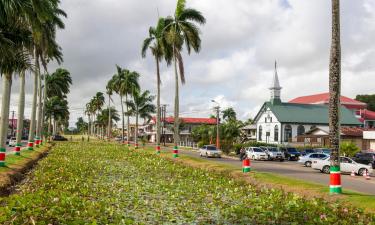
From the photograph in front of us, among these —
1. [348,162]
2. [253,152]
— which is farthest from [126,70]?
[348,162]

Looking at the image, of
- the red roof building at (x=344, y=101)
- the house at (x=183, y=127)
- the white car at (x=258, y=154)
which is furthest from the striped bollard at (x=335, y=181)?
the house at (x=183, y=127)

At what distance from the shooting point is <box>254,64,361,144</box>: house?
8225 centimetres

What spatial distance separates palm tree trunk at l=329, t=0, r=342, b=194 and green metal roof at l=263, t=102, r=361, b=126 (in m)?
66.6

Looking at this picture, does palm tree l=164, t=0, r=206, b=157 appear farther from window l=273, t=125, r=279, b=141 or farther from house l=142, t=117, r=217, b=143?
house l=142, t=117, r=217, b=143

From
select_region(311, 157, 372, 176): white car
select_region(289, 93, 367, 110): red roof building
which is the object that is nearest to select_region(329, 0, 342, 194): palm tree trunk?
select_region(311, 157, 372, 176): white car

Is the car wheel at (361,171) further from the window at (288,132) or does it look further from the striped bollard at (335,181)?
the window at (288,132)

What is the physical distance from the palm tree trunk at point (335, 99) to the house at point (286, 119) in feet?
215

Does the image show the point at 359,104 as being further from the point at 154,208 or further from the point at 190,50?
the point at 154,208

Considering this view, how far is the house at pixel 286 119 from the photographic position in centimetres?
8225

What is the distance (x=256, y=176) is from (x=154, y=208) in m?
9.82

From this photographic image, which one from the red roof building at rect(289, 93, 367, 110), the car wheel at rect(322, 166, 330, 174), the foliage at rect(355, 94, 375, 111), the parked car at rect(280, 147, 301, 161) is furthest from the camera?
the foliage at rect(355, 94, 375, 111)

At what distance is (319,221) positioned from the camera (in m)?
10.7

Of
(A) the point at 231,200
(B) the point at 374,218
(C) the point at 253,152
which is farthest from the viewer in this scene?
(C) the point at 253,152

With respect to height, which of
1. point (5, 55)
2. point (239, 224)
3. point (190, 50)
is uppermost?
point (190, 50)
